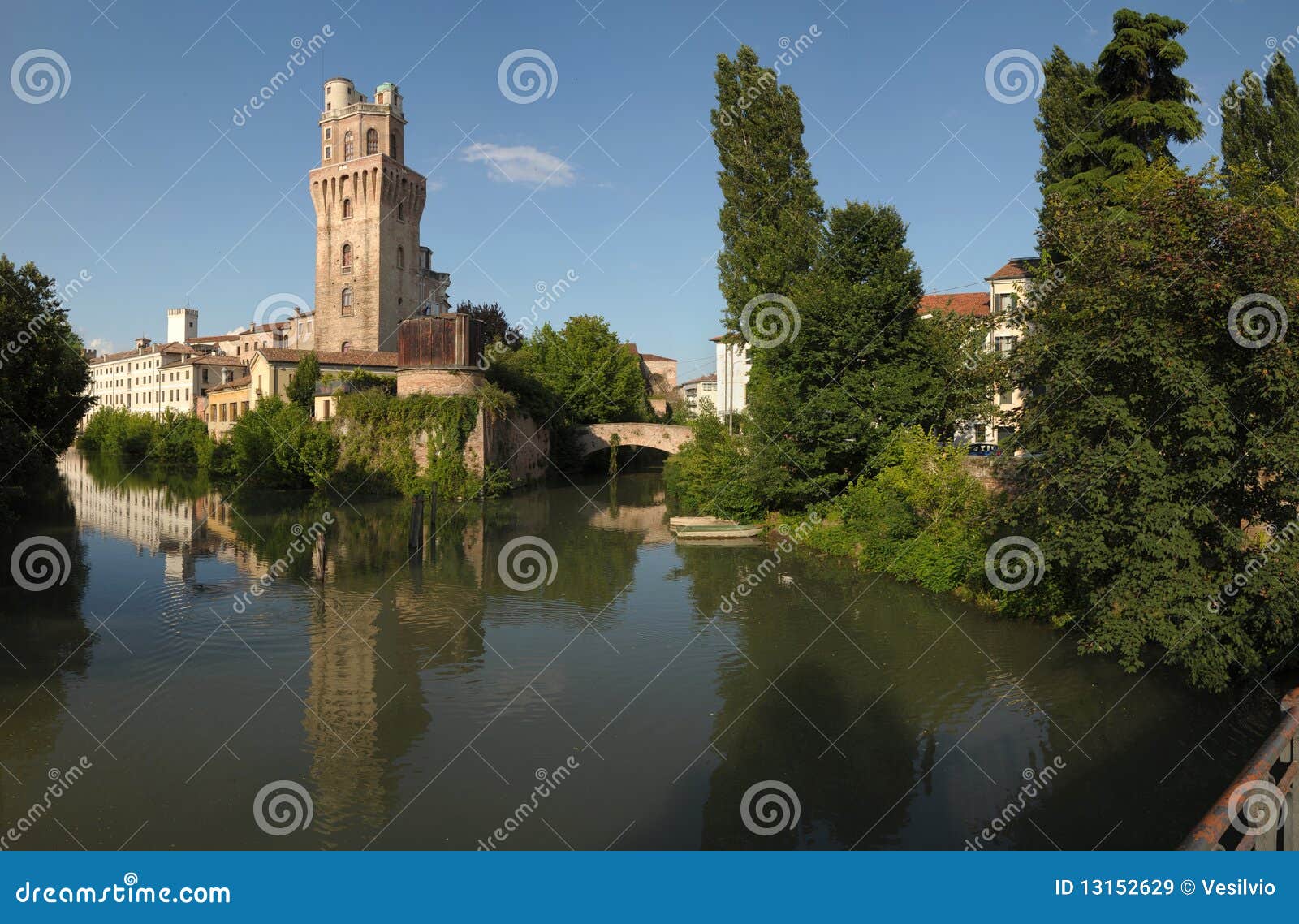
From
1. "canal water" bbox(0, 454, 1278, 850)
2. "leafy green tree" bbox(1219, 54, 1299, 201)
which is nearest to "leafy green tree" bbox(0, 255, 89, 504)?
"canal water" bbox(0, 454, 1278, 850)

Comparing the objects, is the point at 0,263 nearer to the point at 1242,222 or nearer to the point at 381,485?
the point at 381,485

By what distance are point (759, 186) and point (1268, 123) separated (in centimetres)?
2162

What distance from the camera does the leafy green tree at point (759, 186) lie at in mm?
32719

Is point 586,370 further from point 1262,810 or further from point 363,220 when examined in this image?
point 1262,810

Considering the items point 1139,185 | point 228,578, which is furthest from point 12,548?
point 1139,185

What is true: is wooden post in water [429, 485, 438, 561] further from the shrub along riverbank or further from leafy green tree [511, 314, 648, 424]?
leafy green tree [511, 314, 648, 424]

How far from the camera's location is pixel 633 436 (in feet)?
177

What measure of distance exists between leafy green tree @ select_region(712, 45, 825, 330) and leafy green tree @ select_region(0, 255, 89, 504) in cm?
2410

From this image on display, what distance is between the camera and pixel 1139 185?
65.3ft

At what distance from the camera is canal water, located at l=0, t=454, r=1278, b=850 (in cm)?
907

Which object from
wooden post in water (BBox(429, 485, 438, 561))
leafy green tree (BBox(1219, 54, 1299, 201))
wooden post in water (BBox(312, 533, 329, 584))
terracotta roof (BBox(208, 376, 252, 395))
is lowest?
wooden post in water (BBox(312, 533, 329, 584))

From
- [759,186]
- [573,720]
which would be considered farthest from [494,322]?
[573,720]

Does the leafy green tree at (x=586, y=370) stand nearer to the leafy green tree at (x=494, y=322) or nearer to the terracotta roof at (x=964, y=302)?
the leafy green tree at (x=494, y=322)

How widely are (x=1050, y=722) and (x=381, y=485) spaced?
113 feet
